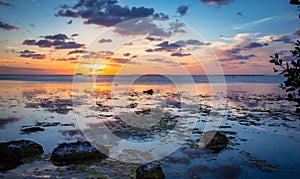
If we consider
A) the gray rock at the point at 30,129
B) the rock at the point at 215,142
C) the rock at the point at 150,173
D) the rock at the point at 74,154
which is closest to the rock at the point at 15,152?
the rock at the point at 74,154

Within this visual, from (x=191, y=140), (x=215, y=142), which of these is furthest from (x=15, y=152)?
(x=215, y=142)

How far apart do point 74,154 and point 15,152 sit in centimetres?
304

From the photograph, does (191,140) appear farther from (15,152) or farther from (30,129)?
(30,129)

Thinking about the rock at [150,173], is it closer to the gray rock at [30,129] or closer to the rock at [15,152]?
the rock at [15,152]

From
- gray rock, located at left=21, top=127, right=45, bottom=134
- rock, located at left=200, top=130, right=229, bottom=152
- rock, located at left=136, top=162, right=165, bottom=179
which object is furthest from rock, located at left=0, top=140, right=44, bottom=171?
rock, located at left=200, top=130, right=229, bottom=152

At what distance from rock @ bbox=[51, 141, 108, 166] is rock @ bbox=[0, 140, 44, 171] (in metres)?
1.36

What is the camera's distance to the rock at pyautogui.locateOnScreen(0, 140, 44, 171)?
11094 mm

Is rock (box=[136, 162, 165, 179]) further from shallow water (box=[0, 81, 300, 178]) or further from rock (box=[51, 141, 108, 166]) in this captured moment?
rock (box=[51, 141, 108, 166])

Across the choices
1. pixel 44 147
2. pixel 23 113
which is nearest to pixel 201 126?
pixel 44 147

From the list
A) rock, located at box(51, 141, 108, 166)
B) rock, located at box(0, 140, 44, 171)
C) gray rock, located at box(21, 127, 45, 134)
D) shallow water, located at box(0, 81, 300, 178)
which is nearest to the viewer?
shallow water, located at box(0, 81, 300, 178)

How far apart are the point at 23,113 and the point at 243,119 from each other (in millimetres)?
22868

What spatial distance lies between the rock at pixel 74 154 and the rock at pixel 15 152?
1.36 meters

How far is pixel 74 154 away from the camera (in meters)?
11.7

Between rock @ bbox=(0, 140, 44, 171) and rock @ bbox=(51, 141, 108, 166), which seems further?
rock @ bbox=(51, 141, 108, 166)
